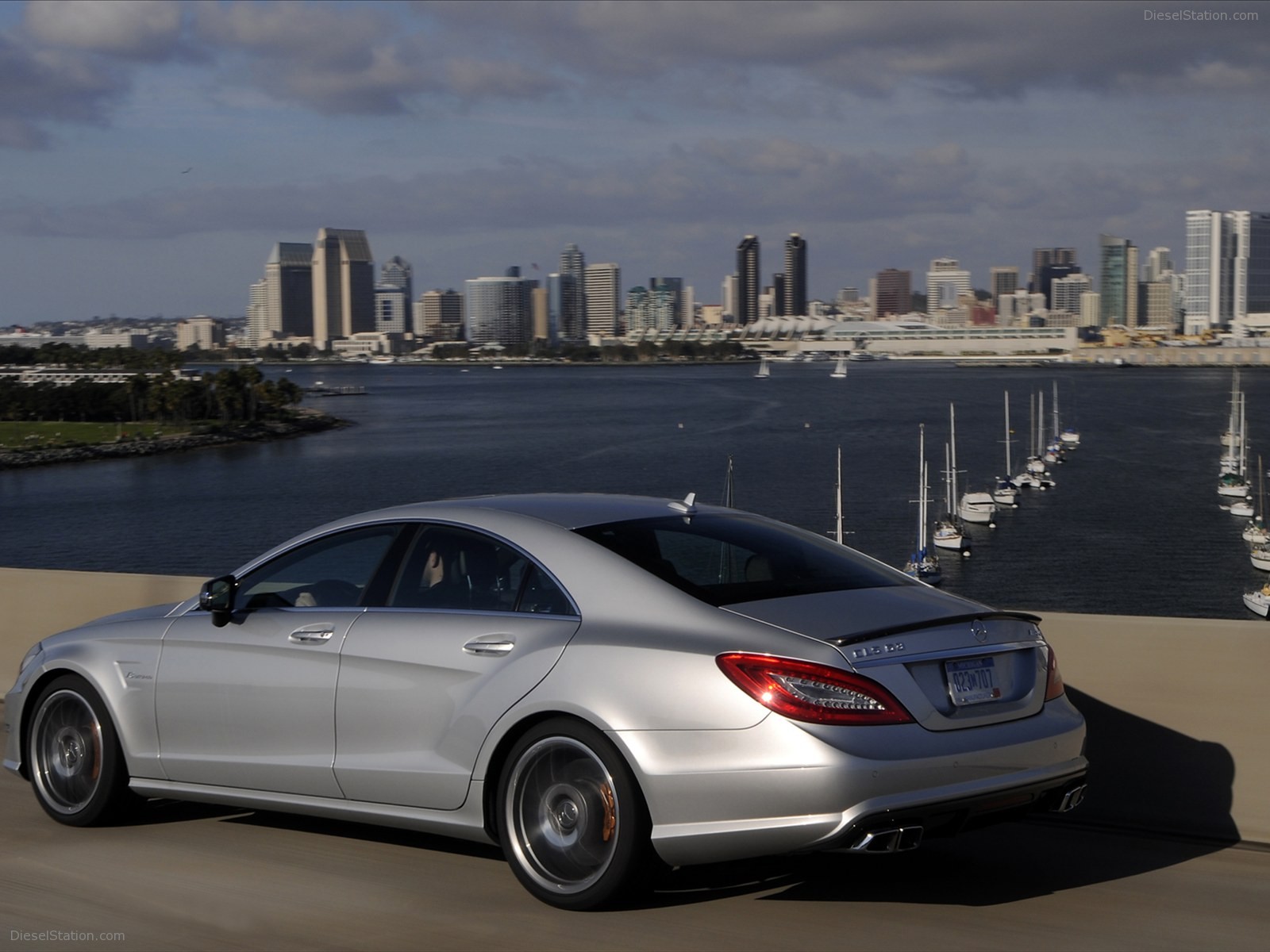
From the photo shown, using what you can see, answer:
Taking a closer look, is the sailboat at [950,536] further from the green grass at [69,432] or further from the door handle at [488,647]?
the green grass at [69,432]

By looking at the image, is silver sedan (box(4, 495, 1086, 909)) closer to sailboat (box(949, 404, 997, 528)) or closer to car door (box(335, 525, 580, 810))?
car door (box(335, 525, 580, 810))

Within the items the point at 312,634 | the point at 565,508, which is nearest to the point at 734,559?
the point at 565,508

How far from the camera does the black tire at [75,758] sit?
20.2 ft

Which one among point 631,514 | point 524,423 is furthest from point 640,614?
point 524,423

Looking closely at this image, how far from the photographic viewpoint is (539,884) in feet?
16.1

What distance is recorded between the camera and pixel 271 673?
561 centimetres

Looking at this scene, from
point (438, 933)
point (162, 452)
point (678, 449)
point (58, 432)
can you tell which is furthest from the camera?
point (58, 432)

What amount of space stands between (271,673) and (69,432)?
472 feet

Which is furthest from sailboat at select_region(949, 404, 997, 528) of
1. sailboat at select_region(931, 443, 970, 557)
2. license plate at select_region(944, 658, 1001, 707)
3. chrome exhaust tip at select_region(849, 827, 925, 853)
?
chrome exhaust tip at select_region(849, 827, 925, 853)

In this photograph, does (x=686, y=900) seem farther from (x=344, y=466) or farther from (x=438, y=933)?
(x=344, y=466)

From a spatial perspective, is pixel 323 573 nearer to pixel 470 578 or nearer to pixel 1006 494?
pixel 470 578

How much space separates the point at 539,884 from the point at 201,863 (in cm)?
154

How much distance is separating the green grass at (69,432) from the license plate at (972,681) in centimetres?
13266

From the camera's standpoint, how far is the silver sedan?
444 cm
